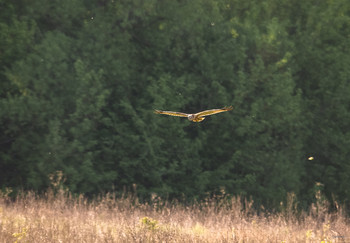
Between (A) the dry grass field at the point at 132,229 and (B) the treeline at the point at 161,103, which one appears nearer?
(A) the dry grass field at the point at 132,229

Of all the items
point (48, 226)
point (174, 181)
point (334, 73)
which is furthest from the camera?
point (334, 73)

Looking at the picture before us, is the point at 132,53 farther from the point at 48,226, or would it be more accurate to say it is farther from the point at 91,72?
the point at 48,226

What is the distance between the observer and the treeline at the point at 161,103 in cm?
1294

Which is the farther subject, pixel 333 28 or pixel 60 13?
pixel 333 28

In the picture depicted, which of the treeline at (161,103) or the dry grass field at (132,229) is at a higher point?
the treeline at (161,103)

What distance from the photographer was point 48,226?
671 cm

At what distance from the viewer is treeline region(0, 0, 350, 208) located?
12.9m

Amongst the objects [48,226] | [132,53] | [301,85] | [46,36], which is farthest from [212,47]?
[48,226]

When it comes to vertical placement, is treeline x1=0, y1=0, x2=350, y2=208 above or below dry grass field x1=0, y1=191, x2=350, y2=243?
above

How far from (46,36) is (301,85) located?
777 cm

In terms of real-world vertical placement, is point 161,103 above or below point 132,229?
above

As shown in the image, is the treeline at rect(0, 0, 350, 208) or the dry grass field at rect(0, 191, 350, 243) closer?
the dry grass field at rect(0, 191, 350, 243)

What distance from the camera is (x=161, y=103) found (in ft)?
43.4

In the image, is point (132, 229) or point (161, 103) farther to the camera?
point (161, 103)
